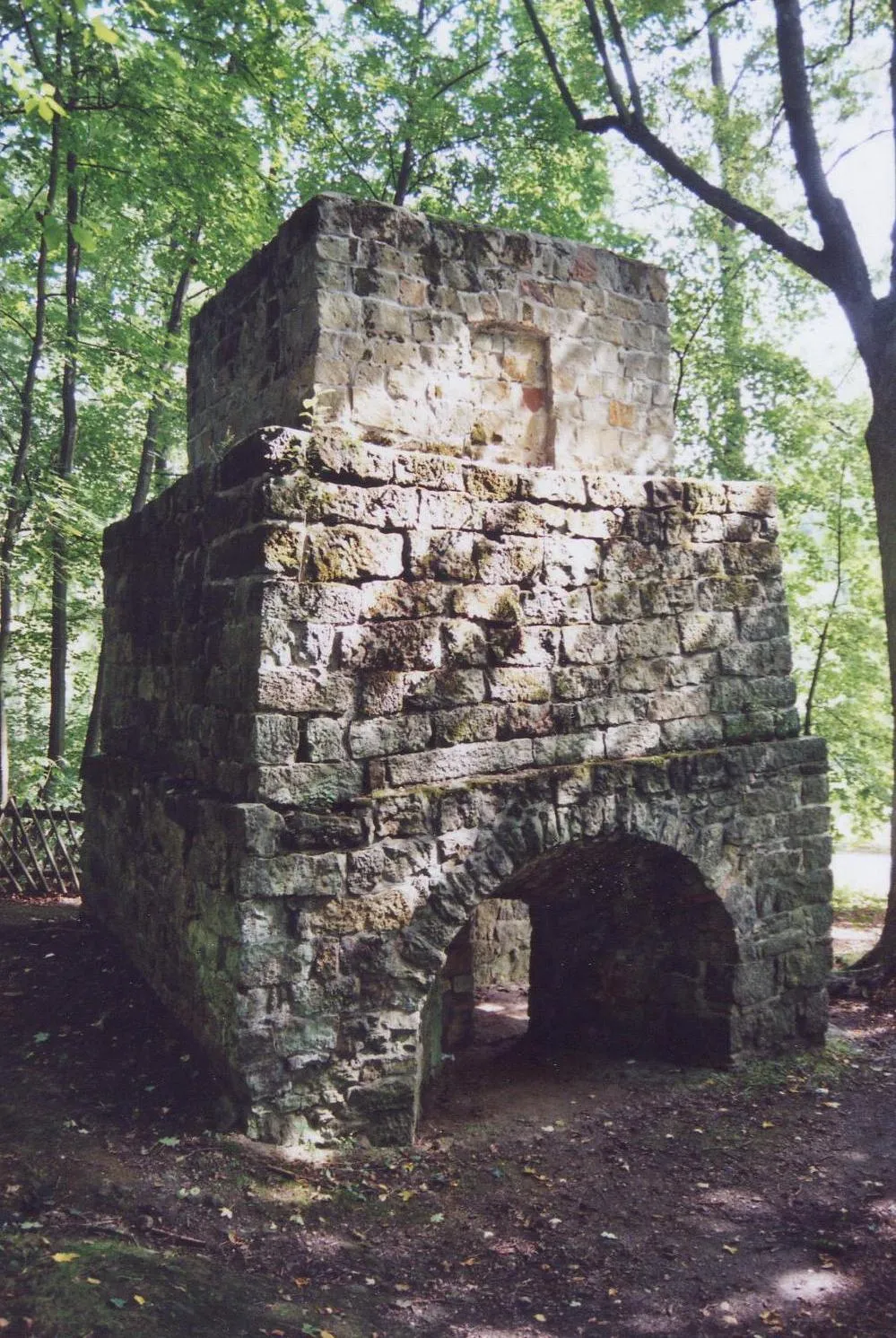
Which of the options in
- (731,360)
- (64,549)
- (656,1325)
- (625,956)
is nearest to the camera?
(656,1325)

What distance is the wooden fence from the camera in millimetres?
9766

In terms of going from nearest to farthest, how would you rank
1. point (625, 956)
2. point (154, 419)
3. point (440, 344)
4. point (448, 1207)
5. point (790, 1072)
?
point (448, 1207)
point (440, 344)
point (790, 1072)
point (625, 956)
point (154, 419)

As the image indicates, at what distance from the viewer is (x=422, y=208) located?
1411 centimetres

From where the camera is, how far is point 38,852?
32.4 ft

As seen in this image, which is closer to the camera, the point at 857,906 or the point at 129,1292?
the point at 129,1292

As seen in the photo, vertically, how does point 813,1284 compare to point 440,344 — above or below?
below

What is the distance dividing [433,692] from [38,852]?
690 cm

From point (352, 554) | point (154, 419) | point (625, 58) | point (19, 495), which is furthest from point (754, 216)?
point (154, 419)

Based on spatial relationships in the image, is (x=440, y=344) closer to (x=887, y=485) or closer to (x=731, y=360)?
(x=887, y=485)

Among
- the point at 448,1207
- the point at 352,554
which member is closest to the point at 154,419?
the point at 352,554

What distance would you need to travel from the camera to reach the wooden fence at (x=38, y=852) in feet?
32.0

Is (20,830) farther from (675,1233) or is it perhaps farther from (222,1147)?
(675,1233)

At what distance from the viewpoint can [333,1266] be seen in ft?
11.8

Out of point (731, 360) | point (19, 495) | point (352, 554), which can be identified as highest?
point (731, 360)
